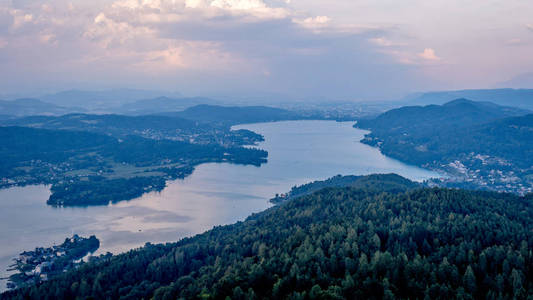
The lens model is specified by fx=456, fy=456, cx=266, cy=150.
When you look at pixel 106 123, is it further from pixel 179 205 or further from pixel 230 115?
pixel 179 205

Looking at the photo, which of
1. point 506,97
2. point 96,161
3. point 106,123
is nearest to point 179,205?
point 96,161

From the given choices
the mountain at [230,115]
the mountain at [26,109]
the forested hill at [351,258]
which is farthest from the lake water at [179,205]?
the mountain at [26,109]

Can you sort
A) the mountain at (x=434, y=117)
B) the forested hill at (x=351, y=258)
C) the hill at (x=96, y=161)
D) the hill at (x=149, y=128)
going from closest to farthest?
the forested hill at (x=351, y=258) < the hill at (x=96, y=161) < the hill at (x=149, y=128) < the mountain at (x=434, y=117)

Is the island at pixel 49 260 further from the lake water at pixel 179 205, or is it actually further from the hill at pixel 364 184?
the hill at pixel 364 184

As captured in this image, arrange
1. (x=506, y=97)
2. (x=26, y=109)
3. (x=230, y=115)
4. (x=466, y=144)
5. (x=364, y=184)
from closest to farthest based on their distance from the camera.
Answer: (x=364, y=184) < (x=466, y=144) < (x=230, y=115) < (x=26, y=109) < (x=506, y=97)

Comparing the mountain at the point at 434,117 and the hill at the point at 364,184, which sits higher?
the mountain at the point at 434,117
